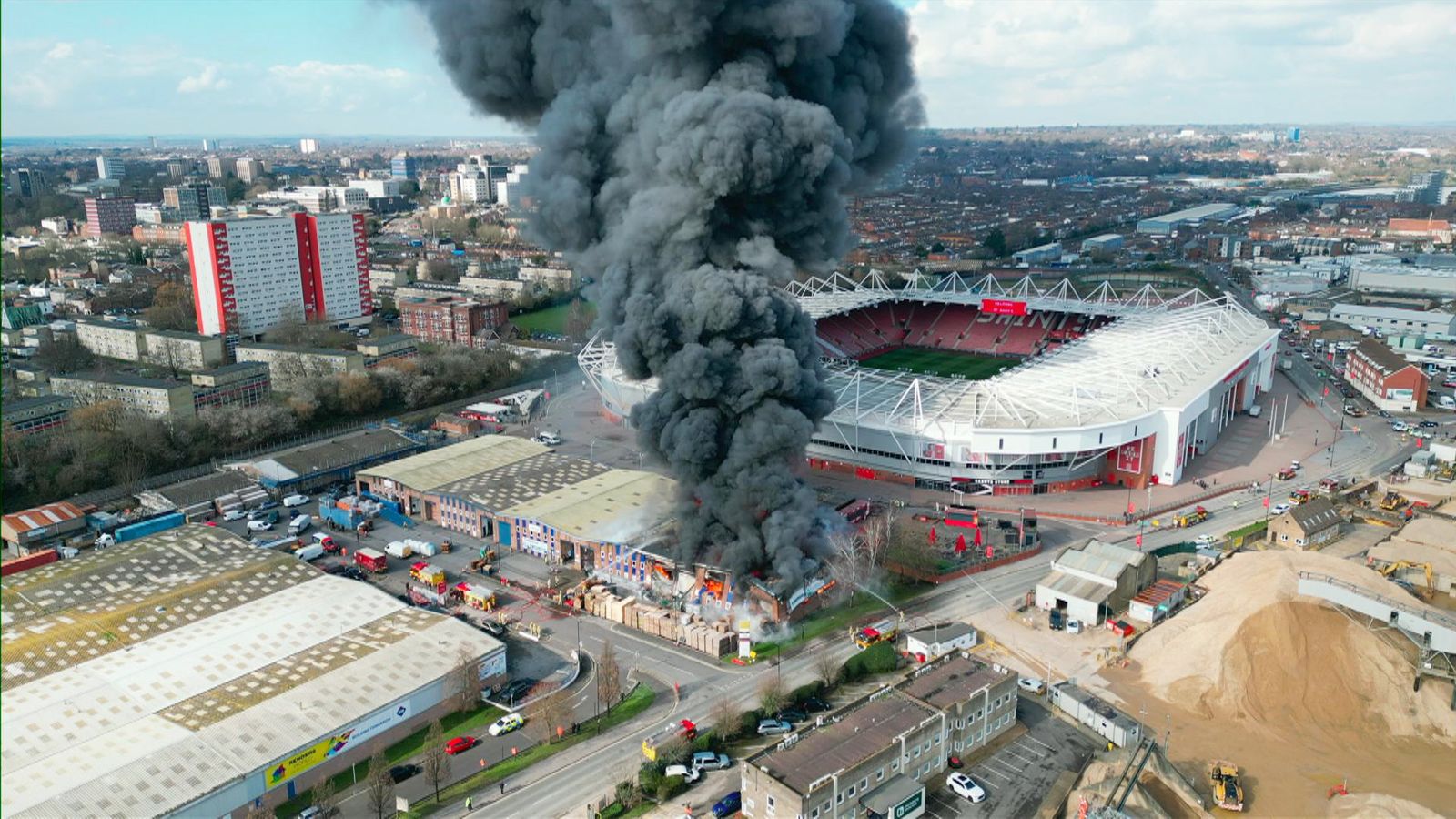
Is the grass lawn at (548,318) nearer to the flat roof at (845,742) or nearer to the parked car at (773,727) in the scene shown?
the parked car at (773,727)

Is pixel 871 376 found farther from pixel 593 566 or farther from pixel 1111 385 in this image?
pixel 593 566

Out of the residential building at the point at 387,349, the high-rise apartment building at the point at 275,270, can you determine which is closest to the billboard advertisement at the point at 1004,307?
the residential building at the point at 387,349

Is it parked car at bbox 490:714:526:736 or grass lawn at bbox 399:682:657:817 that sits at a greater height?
parked car at bbox 490:714:526:736

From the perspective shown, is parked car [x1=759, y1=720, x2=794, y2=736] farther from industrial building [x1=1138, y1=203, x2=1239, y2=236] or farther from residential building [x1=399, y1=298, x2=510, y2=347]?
industrial building [x1=1138, y1=203, x2=1239, y2=236]

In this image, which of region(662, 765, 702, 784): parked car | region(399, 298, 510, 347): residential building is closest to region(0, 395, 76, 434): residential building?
region(399, 298, 510, 347): residential building

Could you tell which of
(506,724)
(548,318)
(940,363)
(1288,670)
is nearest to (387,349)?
(548,318)

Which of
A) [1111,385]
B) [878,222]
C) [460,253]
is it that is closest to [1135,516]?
[1111,385]

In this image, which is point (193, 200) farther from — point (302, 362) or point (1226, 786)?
point (1226, 786)
